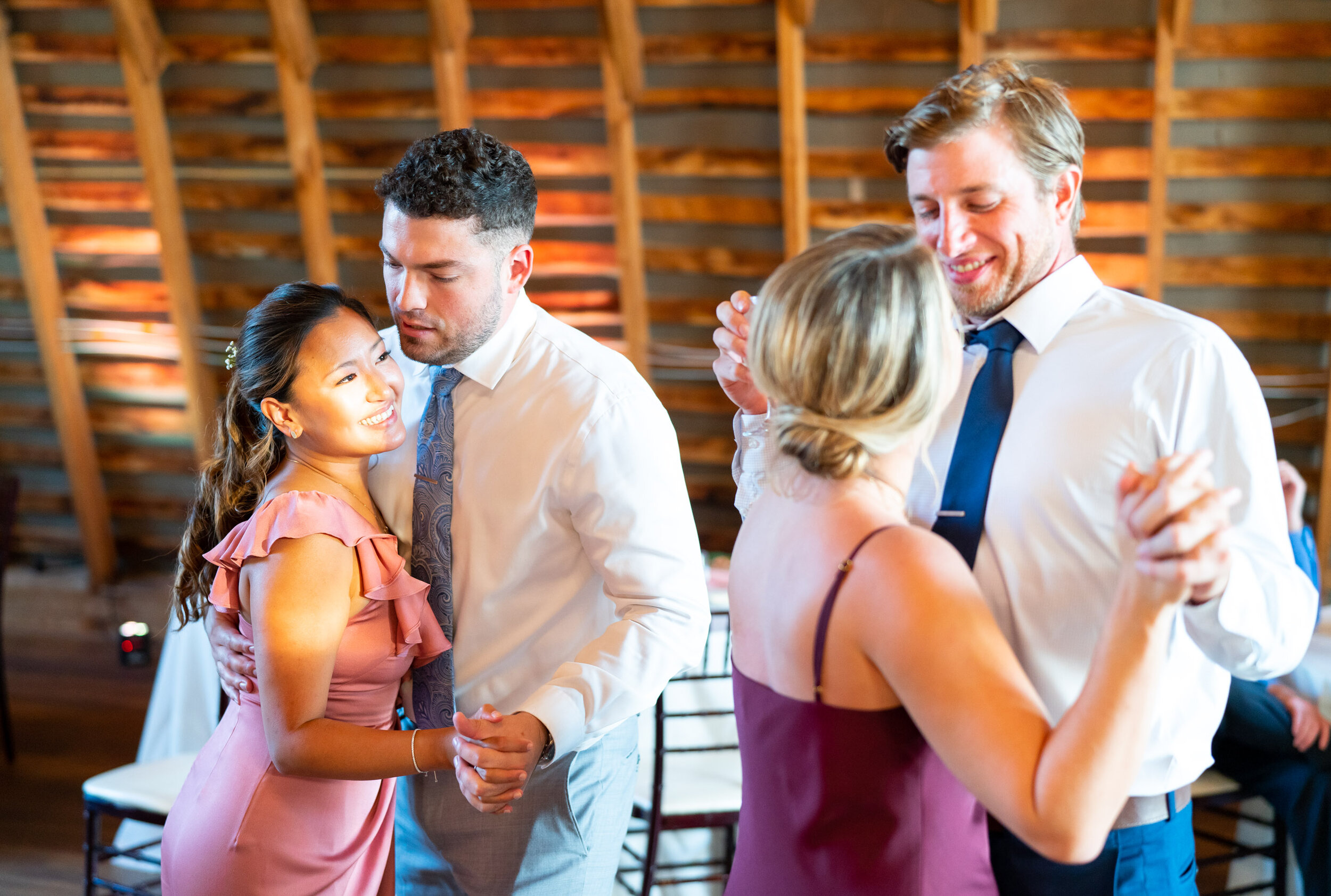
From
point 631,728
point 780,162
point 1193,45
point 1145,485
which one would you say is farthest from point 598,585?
point 1193,45

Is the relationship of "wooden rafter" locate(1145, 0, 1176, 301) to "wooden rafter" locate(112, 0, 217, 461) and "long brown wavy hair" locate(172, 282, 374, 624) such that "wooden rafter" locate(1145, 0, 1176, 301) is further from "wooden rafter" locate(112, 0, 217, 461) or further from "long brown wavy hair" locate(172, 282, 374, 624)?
"wooden rafter" locate(112, 0, 217, 461)

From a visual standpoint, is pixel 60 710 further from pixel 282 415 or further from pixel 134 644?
pixel 282 415

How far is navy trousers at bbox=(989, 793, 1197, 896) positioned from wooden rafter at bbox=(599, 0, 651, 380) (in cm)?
375

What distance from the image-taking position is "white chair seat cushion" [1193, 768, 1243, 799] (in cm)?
289

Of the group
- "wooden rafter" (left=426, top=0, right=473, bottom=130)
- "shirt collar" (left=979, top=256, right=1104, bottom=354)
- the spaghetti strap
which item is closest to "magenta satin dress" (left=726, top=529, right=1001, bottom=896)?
the spaghetti strap

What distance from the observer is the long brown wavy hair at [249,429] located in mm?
1794

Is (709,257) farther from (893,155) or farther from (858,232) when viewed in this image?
(858,232)

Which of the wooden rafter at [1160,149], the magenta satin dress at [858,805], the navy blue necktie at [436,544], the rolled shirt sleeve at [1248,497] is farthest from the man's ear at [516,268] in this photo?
the wooden rafter at [1160,149]

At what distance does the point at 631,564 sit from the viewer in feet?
5.97

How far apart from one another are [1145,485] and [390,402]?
1.22 metres

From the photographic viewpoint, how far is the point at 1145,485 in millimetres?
1072

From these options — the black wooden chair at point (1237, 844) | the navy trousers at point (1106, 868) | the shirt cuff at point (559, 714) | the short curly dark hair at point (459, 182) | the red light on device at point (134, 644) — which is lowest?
the black wooden chair at point (1237, 844)

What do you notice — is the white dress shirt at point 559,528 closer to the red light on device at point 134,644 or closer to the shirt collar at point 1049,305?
the shirt collar at point 1049,305

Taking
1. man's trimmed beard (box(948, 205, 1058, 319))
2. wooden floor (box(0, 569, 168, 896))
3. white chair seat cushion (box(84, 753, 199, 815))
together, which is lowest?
wooden floor (box(0, 569, 168, 896))
